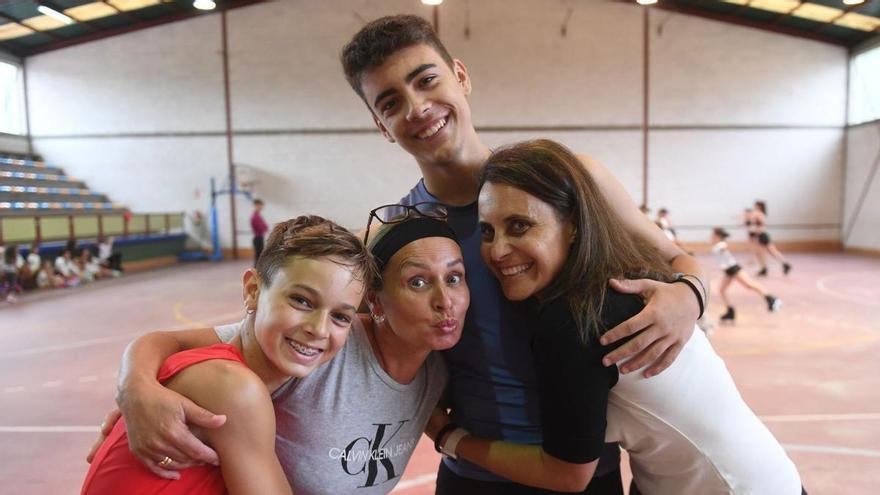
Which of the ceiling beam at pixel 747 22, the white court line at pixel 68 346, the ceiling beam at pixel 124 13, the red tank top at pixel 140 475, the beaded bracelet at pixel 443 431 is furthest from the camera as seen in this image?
the ceiling beam at pixel 747 22

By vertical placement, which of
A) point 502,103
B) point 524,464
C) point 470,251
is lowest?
point 524,464

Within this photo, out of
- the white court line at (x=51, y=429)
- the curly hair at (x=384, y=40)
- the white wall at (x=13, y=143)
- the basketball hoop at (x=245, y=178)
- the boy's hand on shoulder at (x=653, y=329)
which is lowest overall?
the white court line at (x=51, y=429)

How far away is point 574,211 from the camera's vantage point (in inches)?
61.5

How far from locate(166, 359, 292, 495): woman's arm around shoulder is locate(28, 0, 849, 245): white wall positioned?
17259mm

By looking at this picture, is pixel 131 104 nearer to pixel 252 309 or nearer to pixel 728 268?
pixel 728 268

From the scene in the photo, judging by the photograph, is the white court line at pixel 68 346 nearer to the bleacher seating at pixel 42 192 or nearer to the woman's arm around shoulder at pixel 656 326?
the woman's arm around shoulder at pixel 656 326

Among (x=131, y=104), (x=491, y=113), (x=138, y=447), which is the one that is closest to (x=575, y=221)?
(x=138, y=447)

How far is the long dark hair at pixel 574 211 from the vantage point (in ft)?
4.92

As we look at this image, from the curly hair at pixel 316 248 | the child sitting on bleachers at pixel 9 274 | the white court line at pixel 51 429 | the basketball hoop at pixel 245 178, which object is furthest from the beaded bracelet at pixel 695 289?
the basketball hoop at pixel 245 178

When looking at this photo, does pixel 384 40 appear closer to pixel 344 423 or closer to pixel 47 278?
pixel 344 423

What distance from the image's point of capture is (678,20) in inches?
707

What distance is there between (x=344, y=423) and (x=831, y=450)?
4134 mm

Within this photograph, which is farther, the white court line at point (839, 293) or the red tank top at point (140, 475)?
the white court line at point (839, 293)

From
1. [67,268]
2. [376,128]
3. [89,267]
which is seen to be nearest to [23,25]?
[89,267]
